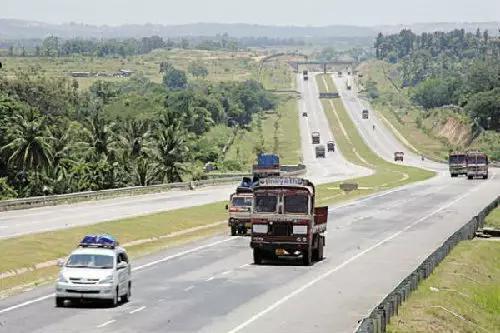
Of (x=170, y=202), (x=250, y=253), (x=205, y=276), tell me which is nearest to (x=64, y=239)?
(x=250, y=253)

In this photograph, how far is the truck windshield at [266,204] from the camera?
46719 mm

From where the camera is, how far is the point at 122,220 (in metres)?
68.9

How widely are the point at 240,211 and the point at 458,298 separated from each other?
79.0 feet

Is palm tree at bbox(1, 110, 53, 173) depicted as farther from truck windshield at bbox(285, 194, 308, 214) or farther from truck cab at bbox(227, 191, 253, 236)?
truck windshield at bbox(285, 194, 308, 214)

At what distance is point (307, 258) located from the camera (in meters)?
48.6

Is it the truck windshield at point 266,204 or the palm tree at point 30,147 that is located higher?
the truck windshield at point 266,204

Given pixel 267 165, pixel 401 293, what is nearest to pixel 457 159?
pixel 267 165

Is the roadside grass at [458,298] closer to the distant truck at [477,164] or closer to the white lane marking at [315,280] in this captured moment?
the white lane marking at [315,280]

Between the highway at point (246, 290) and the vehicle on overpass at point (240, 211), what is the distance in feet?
3.45

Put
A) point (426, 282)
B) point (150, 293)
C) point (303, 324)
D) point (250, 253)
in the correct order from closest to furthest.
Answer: point (303, 324) → point (150, 293) → point (426, 282) → point (250, 253)

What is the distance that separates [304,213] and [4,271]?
39.0 ft

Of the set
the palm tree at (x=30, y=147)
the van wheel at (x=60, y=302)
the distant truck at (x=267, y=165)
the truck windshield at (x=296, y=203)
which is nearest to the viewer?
the van wheel at (x=60, y=302)

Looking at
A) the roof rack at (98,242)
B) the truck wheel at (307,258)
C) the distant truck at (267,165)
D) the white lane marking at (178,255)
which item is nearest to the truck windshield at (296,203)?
the truck wheel at (307,258)

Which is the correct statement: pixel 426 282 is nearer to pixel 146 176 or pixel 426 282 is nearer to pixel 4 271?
pixel 4 271
